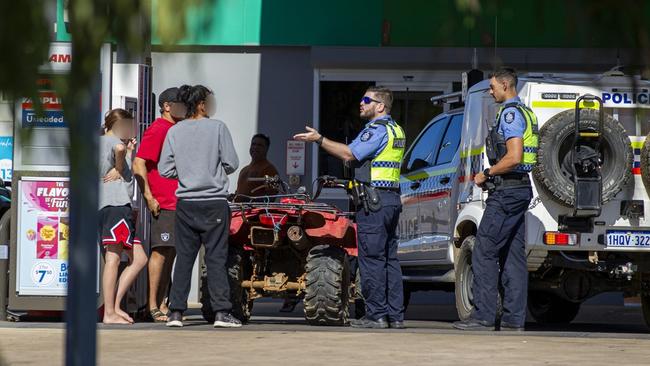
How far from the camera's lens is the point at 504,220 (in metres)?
10.9

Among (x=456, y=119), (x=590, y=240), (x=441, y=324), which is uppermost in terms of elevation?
(x=456, y=119)

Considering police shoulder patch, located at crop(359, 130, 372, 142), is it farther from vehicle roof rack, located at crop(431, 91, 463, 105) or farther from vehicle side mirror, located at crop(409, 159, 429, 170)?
Result: vehicle roof rack, located at crop(431, 91, 463, 105)

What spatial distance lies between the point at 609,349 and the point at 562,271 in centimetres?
286

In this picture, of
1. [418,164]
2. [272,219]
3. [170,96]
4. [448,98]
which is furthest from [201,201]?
[448,98]

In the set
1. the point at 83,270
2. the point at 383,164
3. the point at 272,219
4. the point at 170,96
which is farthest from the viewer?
the point at 170,96

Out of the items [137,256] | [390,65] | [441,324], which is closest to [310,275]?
[137,256]

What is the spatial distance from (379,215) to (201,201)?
1381 mm

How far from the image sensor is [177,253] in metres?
10.9

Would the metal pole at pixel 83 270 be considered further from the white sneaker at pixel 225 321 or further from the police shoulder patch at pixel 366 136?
the police shoulder patch at pixel 366 136

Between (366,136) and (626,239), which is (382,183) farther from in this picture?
(626,239)

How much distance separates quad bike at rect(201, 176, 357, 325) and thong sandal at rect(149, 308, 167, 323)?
48cm

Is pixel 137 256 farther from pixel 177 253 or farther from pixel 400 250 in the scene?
pixel 400 250

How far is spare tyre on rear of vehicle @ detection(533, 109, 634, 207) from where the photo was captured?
441 inches

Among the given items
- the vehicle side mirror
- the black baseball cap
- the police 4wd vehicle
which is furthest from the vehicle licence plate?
the black baseball cap
